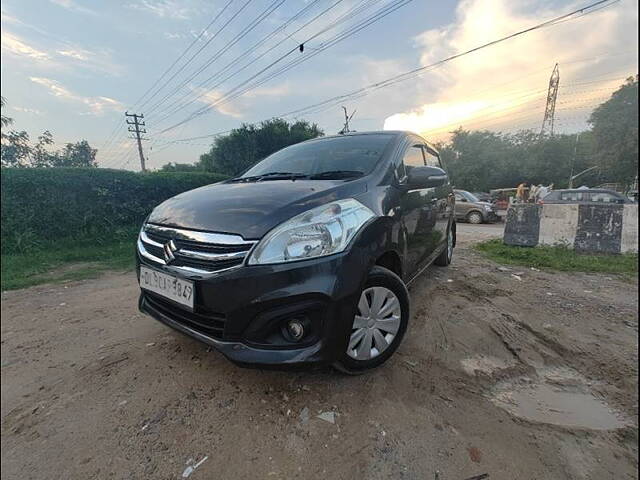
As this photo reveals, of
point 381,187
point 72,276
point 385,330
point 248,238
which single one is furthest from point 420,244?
point 72,276

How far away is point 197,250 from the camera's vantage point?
1.62 metres

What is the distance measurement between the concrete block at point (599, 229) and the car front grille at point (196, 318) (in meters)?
5.44

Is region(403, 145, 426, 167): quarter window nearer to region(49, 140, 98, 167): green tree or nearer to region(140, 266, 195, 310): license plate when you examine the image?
region(140, 266, 195, 310): license plate

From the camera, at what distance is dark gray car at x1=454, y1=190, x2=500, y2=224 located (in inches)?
447

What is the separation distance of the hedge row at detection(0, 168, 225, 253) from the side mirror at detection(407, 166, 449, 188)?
6.47 meters

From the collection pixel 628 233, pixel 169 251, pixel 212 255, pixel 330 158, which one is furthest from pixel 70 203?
pixel 628 233

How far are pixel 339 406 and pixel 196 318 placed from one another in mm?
906

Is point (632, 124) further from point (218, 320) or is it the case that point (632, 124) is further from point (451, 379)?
point (218, 320)

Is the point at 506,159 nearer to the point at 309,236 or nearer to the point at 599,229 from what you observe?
the point at 599,229

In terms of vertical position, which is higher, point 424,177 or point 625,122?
point 625,122

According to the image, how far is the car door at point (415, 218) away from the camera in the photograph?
2.32 metres

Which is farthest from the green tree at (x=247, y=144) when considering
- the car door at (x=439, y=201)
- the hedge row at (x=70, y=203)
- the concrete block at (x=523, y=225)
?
the car door at (x=439, y=201)

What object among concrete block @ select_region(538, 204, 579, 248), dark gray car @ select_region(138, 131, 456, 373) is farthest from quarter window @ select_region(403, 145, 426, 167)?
concrete block @ select_region(538, 204, 579, 248)

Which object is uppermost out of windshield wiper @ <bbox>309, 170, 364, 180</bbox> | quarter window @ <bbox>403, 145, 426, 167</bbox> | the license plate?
quarter window @ <bbox>403, 145, 426, 167</bbox>
